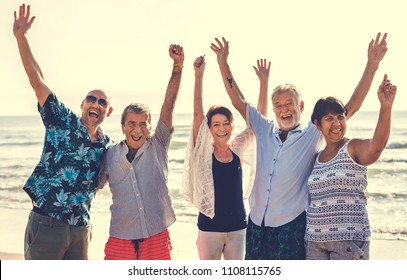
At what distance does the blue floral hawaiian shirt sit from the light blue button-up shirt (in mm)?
1478

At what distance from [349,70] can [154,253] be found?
17.0 meters

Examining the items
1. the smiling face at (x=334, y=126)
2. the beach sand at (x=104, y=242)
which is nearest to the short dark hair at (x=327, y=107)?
the smiling face at (x=334, y=126)

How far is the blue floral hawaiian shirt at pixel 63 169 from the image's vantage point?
4473mm

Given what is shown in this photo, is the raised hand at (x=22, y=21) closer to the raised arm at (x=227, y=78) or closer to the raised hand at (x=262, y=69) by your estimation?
the raised arm at (x=227, y=78)

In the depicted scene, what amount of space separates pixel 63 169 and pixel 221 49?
192cm

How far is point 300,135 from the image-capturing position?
471 cm

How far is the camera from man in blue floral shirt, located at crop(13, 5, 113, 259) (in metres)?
4.48

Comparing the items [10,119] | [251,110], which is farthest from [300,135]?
[10,119]

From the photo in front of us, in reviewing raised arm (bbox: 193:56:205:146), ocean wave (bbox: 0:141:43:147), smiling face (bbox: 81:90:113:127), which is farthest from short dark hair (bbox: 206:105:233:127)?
→ ocean wave (bbox: 0:141:43:147)

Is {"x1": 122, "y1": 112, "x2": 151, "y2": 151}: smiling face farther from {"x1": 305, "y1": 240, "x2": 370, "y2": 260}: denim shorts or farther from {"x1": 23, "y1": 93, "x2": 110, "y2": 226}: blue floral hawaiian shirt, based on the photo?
{"x1": 305, "y1": 240, "x2": 370, "y2": 260}: denim shorts

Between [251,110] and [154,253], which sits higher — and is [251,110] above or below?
above

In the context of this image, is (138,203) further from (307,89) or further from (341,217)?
(307,89)

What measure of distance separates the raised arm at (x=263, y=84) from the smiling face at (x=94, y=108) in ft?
5.07

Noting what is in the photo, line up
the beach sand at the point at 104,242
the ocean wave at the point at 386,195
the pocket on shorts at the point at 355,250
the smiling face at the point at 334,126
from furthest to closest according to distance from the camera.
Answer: the ocean wave at the point at 386,195 → the beach sand at the point at 104,242 → the smiling face at the point at 334,126 → the pocket on shorts at the point at 355,250
